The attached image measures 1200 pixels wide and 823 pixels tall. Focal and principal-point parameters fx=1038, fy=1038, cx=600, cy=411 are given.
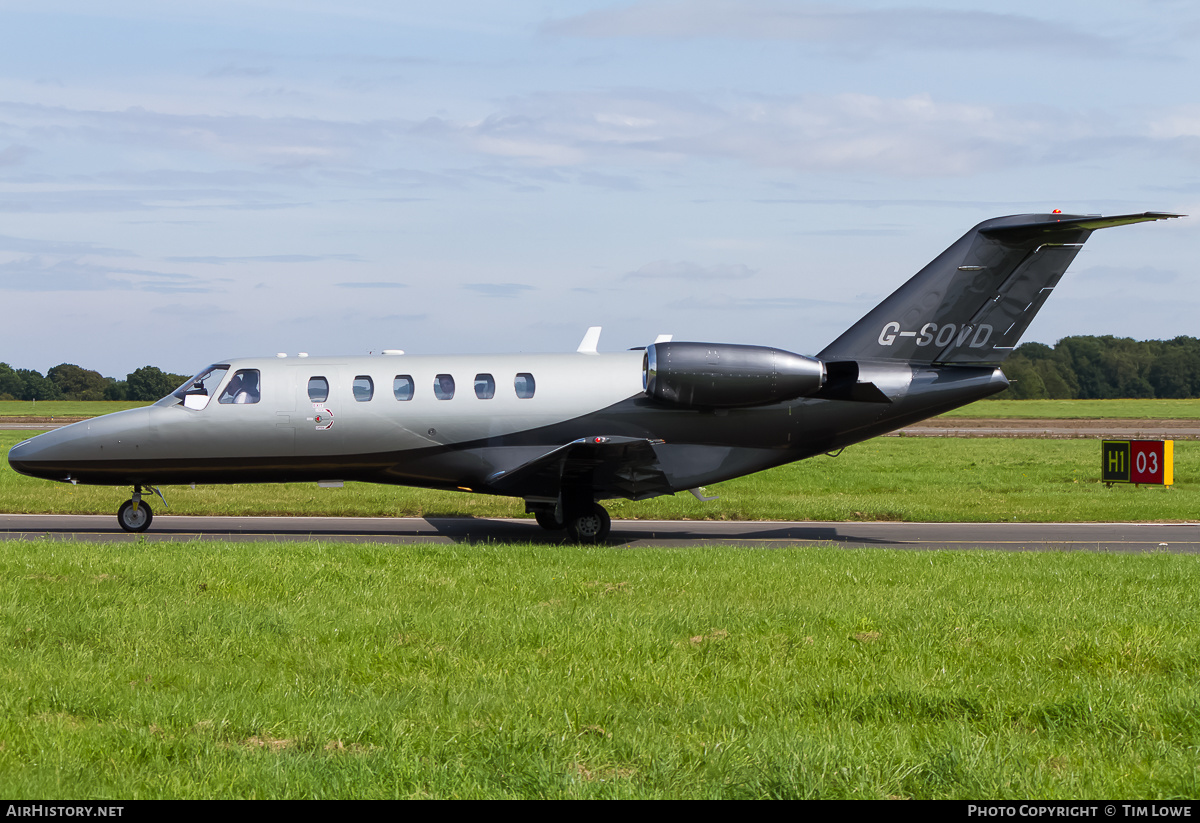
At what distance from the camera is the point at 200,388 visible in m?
17.2

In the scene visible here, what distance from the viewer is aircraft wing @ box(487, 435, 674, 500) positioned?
1572cm

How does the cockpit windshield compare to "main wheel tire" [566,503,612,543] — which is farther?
the cockpit windshield

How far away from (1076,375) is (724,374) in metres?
130

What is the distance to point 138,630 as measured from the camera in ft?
26.9

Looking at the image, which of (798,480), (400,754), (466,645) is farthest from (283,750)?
(798,480)

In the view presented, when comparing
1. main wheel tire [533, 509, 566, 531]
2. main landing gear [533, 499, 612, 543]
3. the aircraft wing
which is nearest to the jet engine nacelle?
the aircraft wing

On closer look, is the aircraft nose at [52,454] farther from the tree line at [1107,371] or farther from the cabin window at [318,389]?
the tree line at [1107,371]

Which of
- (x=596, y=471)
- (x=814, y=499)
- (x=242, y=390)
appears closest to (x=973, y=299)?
(x=596, y=471)

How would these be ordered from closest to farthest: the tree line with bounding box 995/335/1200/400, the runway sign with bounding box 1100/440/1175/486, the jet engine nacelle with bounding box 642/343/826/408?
the jet engine nacelle with bounding box 642/343/826/408, the runway sign with bounding box 1100/440/1175/486, the tree line with bounding box 995/335/1200/400

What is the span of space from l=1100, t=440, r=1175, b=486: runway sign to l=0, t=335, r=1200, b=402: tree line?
99.2 meters

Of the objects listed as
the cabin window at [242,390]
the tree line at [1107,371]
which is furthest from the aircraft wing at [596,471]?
the tree line at [1107,371]

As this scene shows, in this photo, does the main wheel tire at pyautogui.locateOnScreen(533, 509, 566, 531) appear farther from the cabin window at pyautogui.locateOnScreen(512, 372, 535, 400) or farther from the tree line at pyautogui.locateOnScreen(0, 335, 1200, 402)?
the tree line at pyautogui.locateOnScreen(0, 335, 1200, 402)

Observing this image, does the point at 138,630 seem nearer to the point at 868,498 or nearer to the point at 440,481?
the point at 440,481

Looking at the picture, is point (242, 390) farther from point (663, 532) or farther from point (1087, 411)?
point (1087, 411)
